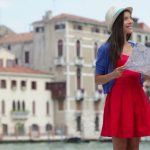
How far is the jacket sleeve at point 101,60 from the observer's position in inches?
119

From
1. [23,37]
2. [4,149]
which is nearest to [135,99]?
[4,149]

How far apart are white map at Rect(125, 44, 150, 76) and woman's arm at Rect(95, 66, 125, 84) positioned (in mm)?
32

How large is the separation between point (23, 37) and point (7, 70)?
220 inches

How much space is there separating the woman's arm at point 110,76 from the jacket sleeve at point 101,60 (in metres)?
0.03

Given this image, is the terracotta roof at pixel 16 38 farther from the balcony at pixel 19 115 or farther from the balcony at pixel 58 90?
the balcony at pixel 19 115

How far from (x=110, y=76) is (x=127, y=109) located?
0.14m

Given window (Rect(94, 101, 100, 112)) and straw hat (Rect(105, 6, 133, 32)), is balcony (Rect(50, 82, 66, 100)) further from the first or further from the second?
straw hat (Rect(105, 6, 133, 32))

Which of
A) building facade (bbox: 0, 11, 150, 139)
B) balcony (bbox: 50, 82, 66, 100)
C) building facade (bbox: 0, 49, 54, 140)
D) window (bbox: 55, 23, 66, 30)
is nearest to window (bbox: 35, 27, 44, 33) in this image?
building facade (bbox: 0, 11, 150, 139)

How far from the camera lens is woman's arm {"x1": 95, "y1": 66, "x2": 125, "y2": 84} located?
2.94 meters

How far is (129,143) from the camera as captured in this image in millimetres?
3002

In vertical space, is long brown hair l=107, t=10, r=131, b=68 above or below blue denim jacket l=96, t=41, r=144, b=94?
above

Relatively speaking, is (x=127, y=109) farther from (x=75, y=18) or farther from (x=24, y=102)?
(x=75, y=18)

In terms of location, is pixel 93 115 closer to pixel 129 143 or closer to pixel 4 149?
pixel 4 149

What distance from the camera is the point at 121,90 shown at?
3014 millimetres
